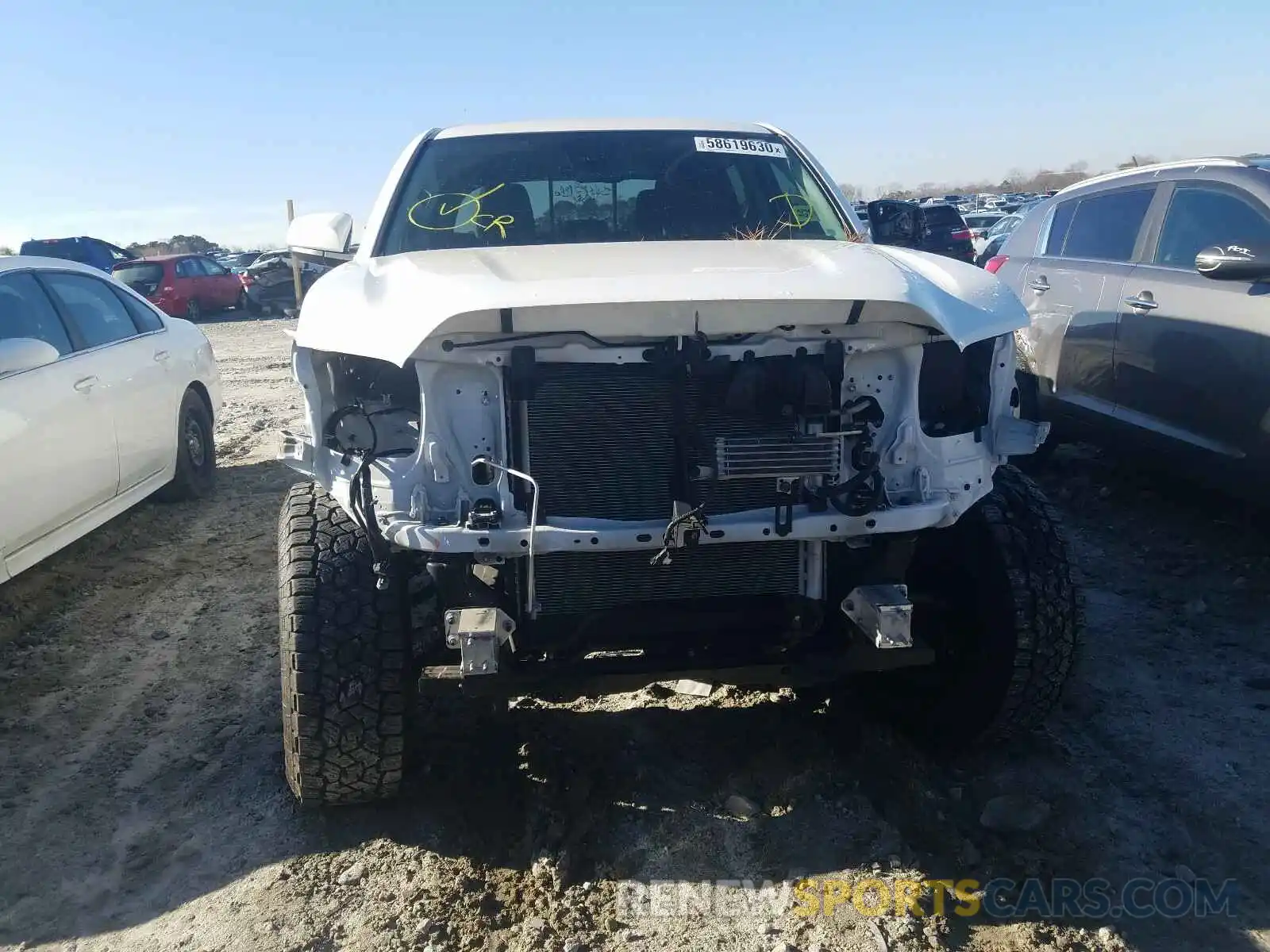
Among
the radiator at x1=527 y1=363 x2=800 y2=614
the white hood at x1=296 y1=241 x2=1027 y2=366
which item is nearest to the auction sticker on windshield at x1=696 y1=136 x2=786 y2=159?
the white hood at x1=296 y1=241 x2=1027 y2=366

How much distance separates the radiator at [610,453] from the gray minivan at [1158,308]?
4.19ft

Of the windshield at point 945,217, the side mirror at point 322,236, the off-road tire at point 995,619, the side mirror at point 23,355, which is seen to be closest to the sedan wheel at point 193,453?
the side mirror at point 23,355

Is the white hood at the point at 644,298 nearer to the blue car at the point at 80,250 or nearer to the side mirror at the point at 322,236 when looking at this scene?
the side mirror at the point at 322,236

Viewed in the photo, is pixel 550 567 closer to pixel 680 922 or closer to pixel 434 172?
pixel 680 922

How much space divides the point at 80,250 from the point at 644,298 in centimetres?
2291

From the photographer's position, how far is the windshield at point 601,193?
3.70m

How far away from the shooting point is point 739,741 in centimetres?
327

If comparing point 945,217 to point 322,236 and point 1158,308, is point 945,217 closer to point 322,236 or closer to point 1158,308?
point 1158,308

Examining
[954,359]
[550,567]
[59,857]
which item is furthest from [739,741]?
[59,857]

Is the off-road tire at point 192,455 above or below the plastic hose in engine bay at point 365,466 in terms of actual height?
below

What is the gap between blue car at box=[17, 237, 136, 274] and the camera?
68.5 feet

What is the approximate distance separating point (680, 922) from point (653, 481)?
44.0 inches

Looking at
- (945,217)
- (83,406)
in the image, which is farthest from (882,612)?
(945,217)

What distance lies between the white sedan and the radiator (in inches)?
108
